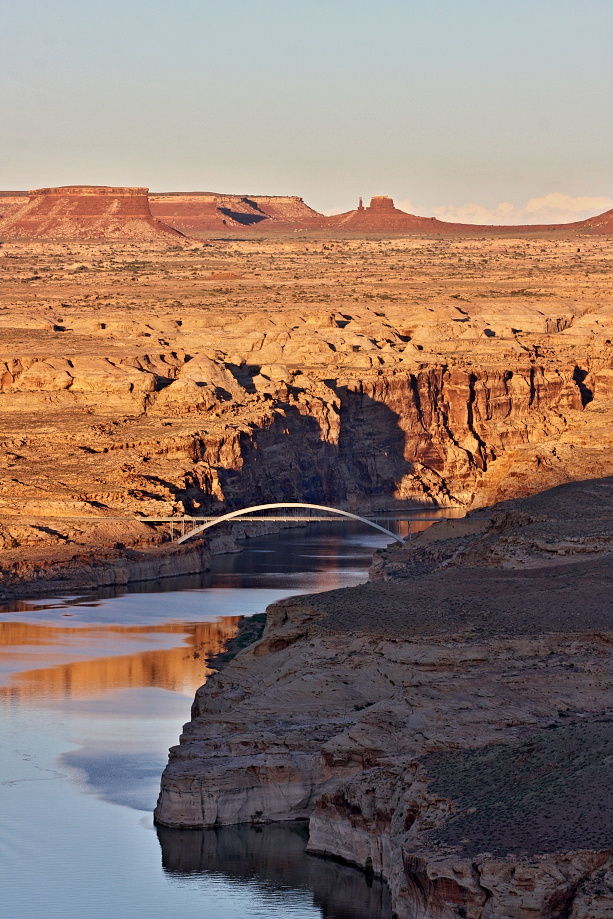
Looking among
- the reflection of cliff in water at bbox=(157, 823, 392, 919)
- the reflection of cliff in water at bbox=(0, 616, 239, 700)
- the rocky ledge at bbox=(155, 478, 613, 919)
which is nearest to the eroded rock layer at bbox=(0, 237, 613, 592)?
the reflection of cliff in water at bbox=(0, 616, 239, 700)

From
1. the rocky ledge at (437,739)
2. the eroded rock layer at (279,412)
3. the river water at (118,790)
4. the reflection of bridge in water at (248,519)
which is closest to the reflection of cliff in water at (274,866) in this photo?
the river water at (118,790)

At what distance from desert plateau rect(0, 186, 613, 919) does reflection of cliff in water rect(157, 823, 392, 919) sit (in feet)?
1.21

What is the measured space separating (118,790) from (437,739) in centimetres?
1067

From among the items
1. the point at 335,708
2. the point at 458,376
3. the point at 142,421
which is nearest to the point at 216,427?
the point at 142,421

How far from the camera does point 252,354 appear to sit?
15462 centimetres

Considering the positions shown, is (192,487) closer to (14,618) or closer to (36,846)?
(14,618)

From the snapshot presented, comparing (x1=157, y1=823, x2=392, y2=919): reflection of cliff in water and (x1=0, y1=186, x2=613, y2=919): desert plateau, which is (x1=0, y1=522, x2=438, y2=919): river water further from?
(x1=0, y1=186, x2=613, y2=919): desert plateau

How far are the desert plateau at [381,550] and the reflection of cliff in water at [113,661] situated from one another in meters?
1.89

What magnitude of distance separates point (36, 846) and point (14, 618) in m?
39.2

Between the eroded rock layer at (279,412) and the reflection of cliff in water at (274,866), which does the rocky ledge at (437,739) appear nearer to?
the reflection of cliff in water at (274,866)

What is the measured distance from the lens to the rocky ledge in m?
35.4

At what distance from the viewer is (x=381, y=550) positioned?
3831 inches

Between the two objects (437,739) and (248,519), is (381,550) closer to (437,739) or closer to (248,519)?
(248,519)

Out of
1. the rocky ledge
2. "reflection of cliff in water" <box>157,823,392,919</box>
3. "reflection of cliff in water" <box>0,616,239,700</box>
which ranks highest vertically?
the rocky ledge
